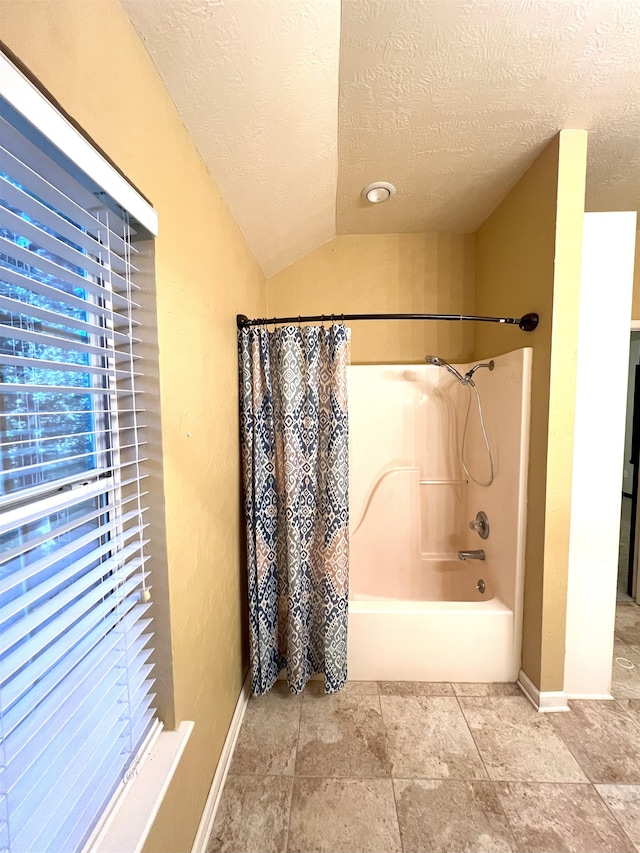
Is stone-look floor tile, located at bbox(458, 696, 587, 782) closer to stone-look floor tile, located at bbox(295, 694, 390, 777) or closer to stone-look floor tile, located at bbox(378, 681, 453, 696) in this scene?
stone-look floor tile, located at bbox(378, 681, 453, 696)

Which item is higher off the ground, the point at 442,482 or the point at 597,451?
the point at 597,451

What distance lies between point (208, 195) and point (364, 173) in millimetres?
834

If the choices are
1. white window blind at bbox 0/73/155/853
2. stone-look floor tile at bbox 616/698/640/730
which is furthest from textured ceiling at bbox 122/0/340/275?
stone-look floor tile at bbox 616/698/640/730

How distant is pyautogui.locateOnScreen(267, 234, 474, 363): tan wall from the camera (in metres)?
2.30

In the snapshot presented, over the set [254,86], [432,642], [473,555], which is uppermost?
[254,86]

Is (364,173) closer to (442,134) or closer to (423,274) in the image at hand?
(442,134)

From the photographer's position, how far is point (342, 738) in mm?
1443

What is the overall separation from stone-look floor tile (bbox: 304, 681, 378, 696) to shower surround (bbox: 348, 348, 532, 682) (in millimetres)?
35

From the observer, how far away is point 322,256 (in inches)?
91.0

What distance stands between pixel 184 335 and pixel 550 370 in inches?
57.5

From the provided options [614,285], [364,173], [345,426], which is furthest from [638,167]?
[345,426]

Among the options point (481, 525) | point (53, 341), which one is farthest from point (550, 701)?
point (53, 341)

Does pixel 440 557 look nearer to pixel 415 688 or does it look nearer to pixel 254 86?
pixel 415 688

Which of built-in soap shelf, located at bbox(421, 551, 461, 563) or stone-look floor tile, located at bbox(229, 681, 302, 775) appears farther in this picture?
built-in soap shelf, located at bbox(421, 551, 461, 563)
